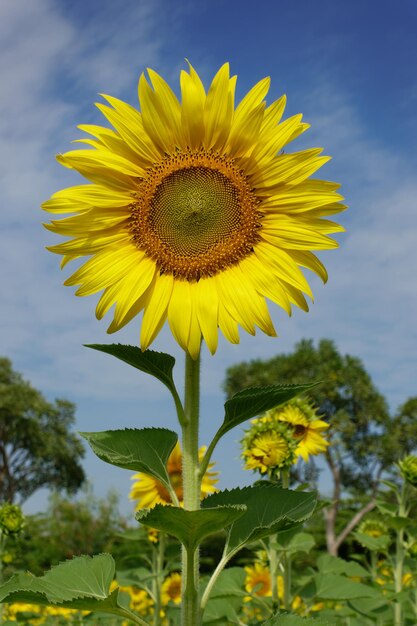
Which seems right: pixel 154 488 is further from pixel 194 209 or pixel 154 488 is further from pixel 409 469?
pixel 194 209

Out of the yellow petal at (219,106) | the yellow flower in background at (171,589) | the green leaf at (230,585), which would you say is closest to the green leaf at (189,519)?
the yellow petal at (219,106)

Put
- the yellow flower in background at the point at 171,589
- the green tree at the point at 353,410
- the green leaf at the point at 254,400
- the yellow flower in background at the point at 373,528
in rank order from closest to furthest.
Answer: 1. the green leaf at the point at 254,400
2. the yellow flower in background at the point at 373,528
3. the yellow flower in background at the point at 171,589
4. the green tree at the point at 353,410

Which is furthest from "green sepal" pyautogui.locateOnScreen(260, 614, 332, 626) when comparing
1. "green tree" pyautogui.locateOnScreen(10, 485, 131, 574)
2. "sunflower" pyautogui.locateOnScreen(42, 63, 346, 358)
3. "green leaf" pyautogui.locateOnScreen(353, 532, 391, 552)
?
"green tree" pyautogui.locateOnScreen(10, 485, 131, 574)

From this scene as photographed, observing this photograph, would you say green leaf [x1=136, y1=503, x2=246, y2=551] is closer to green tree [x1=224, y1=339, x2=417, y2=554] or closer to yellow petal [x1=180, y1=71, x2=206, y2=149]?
yellow petal [x1=180, y1=71, x2=206, y2=149]

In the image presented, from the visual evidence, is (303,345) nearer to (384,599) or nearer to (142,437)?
(384,599)

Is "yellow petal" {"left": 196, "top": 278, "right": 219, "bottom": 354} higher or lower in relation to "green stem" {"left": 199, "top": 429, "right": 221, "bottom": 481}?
higher

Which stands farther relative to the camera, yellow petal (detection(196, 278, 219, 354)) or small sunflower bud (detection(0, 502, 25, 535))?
small sunflower bud (detection(0, 502, 25, 535))

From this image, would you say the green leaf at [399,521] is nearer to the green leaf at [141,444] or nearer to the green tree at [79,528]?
the green leaf at [141,444]
